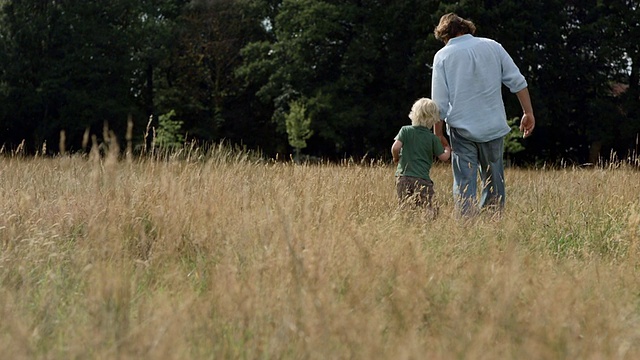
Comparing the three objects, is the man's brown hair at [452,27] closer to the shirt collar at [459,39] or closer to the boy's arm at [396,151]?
the shirt collar at [459,39]

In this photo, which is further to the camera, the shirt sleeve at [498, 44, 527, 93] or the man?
the shirt sleeve at [498, 44, 527, 93]

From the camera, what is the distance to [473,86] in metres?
5.82

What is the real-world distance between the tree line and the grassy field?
77.3 feet

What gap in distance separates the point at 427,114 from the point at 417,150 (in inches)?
11.6

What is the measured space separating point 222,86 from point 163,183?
31711mm

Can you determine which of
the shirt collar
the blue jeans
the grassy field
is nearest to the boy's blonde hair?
the blue jeans

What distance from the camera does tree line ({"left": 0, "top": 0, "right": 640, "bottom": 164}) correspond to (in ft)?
96.8

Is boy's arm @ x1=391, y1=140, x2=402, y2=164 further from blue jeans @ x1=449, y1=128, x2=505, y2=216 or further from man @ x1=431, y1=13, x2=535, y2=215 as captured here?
blue jeans @ x1=449, y1=128, x2=505, y2=216

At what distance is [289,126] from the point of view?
2892cm

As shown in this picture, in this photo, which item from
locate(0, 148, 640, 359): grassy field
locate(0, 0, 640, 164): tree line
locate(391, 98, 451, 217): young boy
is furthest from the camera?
locate(0, 0, 640, 164): tree line

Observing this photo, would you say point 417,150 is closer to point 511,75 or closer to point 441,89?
point 441,89

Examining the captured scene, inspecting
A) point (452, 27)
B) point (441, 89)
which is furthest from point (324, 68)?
point (441, 89)

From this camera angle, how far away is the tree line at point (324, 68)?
29500 mm

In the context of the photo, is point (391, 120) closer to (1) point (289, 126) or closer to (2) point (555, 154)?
(1) point (289, 126)
